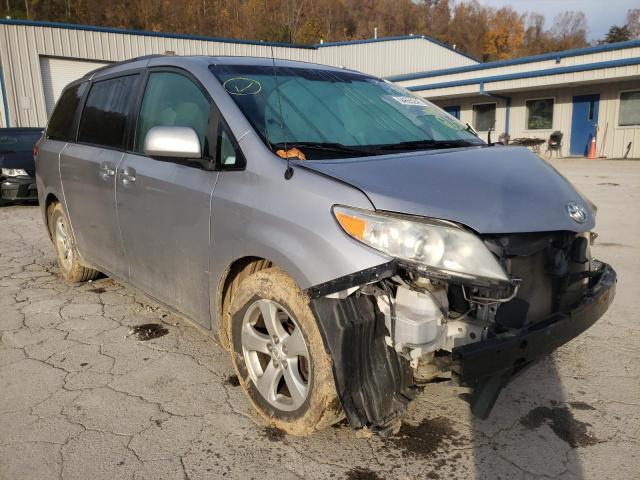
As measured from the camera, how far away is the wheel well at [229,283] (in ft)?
8.29

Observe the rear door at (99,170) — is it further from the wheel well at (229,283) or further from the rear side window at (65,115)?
the wheel well at (229,283)

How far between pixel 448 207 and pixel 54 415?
2262 millimetres

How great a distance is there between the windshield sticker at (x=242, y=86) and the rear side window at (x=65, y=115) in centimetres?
221

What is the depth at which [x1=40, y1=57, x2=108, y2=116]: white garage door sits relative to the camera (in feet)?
62.5

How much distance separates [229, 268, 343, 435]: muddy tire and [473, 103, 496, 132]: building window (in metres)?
21.9

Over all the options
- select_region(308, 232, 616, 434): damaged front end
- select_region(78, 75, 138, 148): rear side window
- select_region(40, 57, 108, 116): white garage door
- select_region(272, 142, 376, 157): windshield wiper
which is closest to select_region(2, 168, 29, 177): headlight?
select_region(78, 75, 138, 148): rear side window

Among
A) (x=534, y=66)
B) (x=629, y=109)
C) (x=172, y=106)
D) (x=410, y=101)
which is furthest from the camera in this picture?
(x=534, y=66)

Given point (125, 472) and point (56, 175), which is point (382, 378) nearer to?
point (125, 472)

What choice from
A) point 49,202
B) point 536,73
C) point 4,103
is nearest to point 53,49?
point 4,103

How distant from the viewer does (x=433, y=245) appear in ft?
6.50

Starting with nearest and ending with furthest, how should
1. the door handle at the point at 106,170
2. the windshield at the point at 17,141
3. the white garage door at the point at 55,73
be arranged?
the door handle at the point at 106,170 < the windshield at the point at 17,141 < the white garage door at the point at 55,73

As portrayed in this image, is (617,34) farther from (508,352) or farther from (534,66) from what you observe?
(508,352)

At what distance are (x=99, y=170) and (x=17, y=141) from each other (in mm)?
8298

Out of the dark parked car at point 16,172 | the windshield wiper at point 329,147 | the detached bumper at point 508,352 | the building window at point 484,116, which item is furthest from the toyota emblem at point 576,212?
the building window at point 484,116
